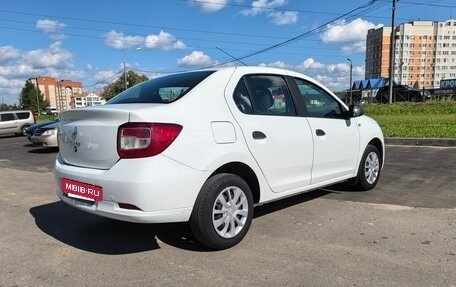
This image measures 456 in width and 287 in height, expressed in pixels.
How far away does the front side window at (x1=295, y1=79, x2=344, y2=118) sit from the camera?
4.96 meters

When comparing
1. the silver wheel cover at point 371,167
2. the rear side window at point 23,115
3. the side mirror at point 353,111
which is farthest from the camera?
the rear side window at point 23,115

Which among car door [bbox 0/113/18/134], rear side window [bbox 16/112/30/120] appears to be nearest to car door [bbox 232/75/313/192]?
car door [bbox 0/113/18/134]

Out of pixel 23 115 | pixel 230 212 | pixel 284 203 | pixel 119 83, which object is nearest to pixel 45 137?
pixel 284 203

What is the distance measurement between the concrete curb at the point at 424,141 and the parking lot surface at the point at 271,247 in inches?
206

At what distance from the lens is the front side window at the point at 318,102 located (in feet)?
16.3

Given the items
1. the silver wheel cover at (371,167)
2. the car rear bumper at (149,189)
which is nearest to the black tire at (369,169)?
the silver wheel cover at (371,167)

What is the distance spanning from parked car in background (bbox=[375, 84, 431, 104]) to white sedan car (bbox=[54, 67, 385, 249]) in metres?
30.4

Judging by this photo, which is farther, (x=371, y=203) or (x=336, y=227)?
(x=371, y=203)

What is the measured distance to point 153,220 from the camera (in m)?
3.49

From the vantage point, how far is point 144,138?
345 cm

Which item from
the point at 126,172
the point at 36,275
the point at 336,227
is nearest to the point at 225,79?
the point at 126,172

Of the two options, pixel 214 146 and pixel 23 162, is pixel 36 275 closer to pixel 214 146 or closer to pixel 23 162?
pixel 214 146

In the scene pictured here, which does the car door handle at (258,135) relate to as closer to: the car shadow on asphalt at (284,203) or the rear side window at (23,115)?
the car shadow on asphalt at (284,203)

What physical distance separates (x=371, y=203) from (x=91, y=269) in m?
3.54
